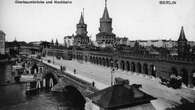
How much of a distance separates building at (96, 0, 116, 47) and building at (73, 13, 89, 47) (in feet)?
46.8

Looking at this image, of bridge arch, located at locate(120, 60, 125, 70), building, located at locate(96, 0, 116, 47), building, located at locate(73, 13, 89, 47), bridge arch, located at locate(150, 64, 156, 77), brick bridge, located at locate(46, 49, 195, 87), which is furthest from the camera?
building, located at locate(73, 13, 89, 47)

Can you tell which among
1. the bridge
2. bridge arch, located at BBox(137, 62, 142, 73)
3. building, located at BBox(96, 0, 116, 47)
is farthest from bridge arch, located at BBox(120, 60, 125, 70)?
building, located at BBox(96, 0, 116, 47)

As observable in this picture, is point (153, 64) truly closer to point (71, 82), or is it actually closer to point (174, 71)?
point (174, 71)

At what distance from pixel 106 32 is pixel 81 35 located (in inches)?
→ 717

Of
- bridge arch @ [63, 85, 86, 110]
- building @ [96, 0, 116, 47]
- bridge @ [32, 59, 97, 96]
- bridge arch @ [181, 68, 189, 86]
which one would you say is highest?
building @ [96, 0, 116, 47]

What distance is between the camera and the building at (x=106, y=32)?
63.3m

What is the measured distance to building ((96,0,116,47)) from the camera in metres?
63.3

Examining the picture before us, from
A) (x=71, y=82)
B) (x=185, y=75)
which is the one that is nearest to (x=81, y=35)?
(x=71, y=82)

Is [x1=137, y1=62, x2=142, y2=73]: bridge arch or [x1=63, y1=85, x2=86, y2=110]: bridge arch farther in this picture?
[x1=137, y1=62, x2=142, y2=73]: bridge arch

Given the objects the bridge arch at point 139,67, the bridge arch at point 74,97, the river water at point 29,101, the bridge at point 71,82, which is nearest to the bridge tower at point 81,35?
the bridge at point 71,82

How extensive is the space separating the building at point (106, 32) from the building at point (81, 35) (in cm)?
1427

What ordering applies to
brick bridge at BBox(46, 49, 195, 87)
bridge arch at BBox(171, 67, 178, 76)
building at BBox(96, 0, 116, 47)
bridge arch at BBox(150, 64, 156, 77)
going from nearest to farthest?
1. brick bridge at BBox(46, 49, 195, 87)
2. bridge arch at BBox(171, 67, 178, 76)
3. bridge arch at BBox(150, 64, 156, 77)
4. building at BBox(96, 0, 116, 47)

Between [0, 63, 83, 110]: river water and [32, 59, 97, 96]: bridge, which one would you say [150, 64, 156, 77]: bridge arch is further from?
[0, 63, 83, 110]: river water

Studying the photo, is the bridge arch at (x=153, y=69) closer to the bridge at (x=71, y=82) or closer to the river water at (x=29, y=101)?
the bridge at (x=71, y=82)
